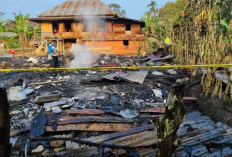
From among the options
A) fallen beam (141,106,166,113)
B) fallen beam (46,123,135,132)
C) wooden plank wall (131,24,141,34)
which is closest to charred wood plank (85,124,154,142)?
fallen beam (46,123,135,132)

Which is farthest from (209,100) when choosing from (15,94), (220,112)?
(15,94)

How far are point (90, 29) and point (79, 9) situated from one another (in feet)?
8.74

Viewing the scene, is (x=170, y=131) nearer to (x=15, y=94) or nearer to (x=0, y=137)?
(x=0, y=137)

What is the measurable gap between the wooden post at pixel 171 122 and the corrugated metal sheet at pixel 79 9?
19446 millimetres

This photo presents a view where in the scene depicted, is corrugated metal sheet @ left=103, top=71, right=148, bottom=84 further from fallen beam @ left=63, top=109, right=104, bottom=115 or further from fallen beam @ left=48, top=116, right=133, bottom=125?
fallen beam @ left=48, top=116, right=133, bottom=125

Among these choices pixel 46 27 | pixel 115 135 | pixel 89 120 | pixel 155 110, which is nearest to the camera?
pixel 115 135

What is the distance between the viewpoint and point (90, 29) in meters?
21.1

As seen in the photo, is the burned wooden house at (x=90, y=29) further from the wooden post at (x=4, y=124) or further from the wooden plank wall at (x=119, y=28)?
the wooden post at (x=4, y=124)

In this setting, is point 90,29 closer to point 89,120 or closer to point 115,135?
point 89,120

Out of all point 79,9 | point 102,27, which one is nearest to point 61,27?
point 79,9

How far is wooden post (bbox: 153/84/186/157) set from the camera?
177 centimetres

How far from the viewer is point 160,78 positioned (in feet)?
27.1

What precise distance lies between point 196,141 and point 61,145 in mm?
2505

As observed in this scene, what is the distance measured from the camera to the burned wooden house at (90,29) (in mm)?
20297
